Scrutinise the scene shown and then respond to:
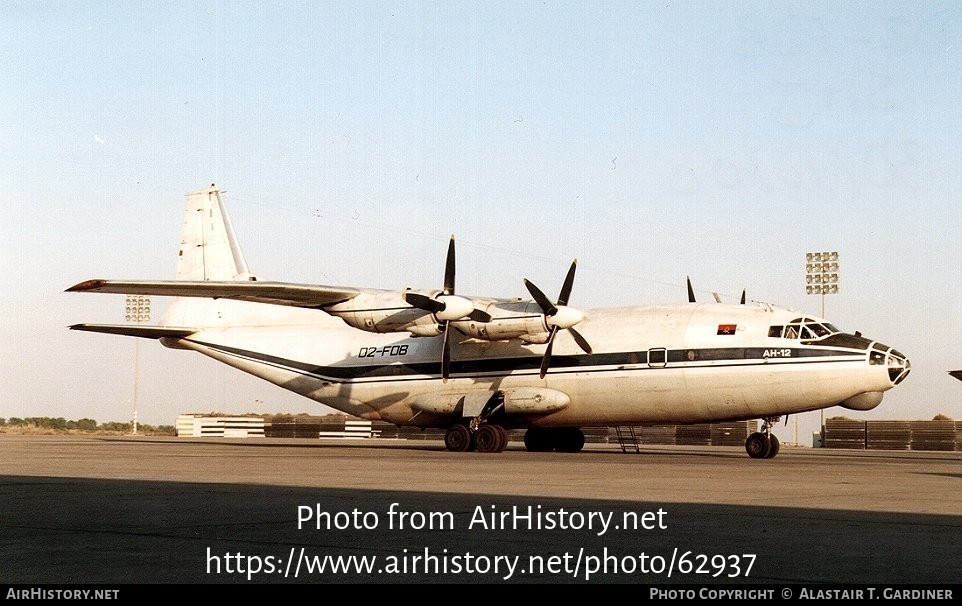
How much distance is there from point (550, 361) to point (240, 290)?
10.4 m

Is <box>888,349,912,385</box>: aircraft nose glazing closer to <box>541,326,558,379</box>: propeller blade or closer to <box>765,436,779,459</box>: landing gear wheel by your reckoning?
<box>765,436,779,459</box>: landing gear wheel

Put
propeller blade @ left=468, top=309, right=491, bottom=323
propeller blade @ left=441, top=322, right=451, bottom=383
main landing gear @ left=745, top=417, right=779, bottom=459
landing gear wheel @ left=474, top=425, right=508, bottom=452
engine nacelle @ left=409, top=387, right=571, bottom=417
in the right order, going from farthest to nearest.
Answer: landing gear wheel @ left=474, top=425, right=508, bottom=452
engine nacelle @ left=409, top=387, right=571, bottom=417
propeller blade @ left=468, top=309, right=491, bottom=323
propeller blade @ left=441, top=322, right=451, bottom=383
main landing gear @ left=745, top=417, right=779, bottom=459

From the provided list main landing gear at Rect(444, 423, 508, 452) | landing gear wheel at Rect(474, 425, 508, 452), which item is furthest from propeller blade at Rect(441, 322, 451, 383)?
landing gear wheel at Rect(474, 425, 508, 452)

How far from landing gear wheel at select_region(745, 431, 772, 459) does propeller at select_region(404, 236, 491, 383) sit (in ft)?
30.0

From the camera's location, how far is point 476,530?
33.2 ft

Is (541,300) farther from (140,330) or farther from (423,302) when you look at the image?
(140,330)

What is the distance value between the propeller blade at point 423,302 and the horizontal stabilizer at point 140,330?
43.6 feet

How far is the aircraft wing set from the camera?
32.0 m

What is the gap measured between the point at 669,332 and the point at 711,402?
99.7 inches

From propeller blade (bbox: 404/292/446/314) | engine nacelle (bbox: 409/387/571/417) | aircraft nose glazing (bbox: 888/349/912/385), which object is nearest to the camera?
aircraft nose glazing (bbox: 888/349/912/385)

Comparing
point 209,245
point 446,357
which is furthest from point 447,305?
point 209,245

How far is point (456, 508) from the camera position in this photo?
1227 cm

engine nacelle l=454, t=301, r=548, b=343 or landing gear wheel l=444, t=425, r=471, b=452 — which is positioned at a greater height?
engine nacelle l=454, t=301, r=548, b=343

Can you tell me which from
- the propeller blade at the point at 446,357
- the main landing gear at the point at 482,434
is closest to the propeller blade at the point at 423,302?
the propeller blade at the point at 446,357
